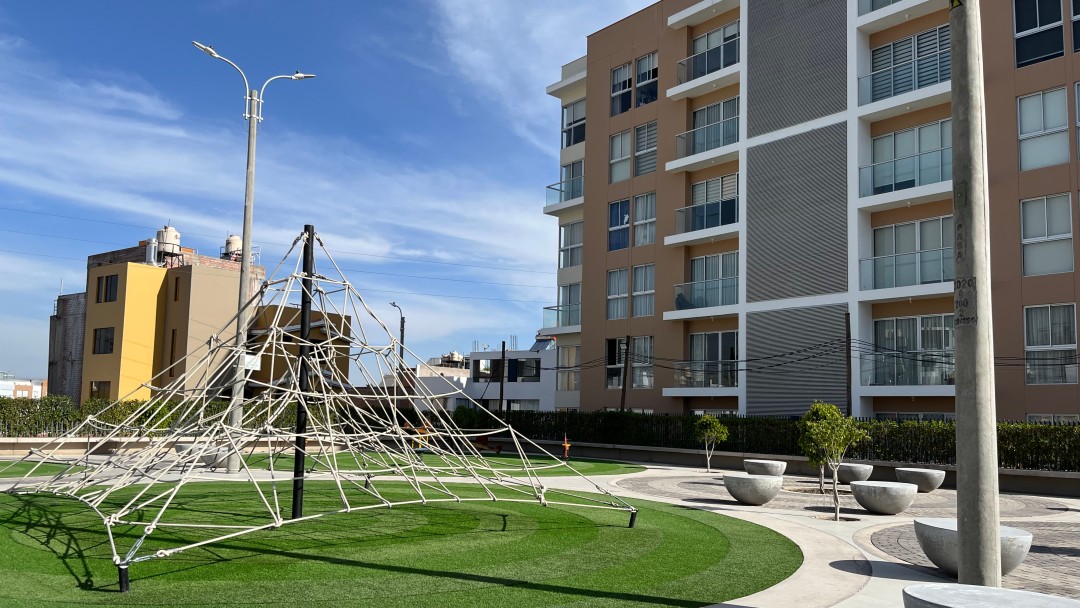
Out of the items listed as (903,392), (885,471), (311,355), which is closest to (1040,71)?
(903,392)

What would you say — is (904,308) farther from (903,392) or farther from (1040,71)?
(1040,71)

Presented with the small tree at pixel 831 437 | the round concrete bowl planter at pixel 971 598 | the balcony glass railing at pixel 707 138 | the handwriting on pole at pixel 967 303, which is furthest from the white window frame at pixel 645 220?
the round concrete bowl planter at pixel 971 598

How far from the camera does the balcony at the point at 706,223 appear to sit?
128 ft

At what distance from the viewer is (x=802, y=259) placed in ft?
119

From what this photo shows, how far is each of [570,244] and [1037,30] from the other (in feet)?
84.8

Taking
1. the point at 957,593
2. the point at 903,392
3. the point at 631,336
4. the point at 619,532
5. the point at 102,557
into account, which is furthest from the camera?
the point at 631,336

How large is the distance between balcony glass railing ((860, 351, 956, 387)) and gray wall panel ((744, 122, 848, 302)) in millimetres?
3195

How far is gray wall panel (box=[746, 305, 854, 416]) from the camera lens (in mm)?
34156

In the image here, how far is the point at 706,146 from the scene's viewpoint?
135 ft

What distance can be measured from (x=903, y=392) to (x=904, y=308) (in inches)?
141

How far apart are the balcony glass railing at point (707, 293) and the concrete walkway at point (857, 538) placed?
13.9 meters

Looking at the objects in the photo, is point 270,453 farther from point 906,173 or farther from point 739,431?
point 906,173

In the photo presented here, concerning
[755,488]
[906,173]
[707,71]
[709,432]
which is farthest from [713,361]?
[755,488]

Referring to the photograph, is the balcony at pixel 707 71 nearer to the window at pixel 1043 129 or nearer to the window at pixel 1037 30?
the window at pixel 1037 30
